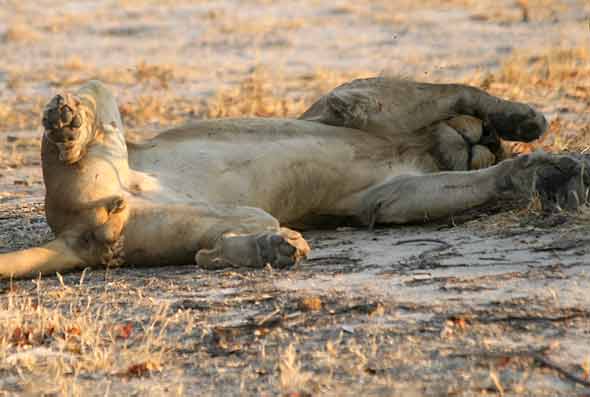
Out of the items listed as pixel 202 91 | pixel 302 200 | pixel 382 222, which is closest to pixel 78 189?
pixel 302 200

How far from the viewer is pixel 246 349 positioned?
3.73 m

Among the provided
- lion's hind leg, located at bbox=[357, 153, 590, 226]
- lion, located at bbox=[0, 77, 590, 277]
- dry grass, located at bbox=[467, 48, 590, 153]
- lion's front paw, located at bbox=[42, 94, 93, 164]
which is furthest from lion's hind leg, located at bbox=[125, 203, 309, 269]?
dry grass, located at bbox=[467, 48, 590, 153]

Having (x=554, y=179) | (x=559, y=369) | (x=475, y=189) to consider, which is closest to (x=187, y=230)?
(x=475, y=189)

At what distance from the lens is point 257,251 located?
4.69 metres

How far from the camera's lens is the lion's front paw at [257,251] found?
4621 mm

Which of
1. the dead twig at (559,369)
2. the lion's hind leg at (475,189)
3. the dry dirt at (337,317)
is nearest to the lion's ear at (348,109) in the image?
the lion's hind leg at (475,189)

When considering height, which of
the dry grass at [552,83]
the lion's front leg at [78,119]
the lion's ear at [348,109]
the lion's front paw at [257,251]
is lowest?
the dry grass at [552,83]

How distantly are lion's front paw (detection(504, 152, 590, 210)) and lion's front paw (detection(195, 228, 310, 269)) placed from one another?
1.18 metres

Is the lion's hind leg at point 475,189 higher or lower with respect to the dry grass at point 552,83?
higher

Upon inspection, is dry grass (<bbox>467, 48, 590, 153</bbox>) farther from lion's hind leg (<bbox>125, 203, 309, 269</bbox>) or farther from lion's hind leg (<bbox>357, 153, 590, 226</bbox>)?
lion's hind leg (<bbox>125, 203, 309, 269</bbox>)

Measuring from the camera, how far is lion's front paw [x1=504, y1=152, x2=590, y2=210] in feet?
16.9

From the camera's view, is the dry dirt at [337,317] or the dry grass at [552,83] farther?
the dry grass at [552,83]

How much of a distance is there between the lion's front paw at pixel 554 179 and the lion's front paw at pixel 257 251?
1.18 metres

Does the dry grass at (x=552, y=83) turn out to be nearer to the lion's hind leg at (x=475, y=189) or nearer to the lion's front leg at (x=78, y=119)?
the lion's hind leg at (x=475, y=189)
